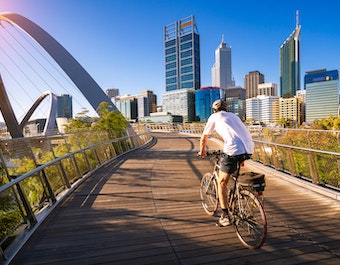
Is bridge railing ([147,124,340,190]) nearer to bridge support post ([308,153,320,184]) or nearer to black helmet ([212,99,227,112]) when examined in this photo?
bridge support post ([308,153,320,184])

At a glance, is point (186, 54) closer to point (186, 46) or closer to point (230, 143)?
point (186, 46)

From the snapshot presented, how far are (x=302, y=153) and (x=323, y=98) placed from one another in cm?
17933

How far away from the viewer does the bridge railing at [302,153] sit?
5764 mm

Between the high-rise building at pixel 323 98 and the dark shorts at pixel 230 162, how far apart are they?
173987 millimetres

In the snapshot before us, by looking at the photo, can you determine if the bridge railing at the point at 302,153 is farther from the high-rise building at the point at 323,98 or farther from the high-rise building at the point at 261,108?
the high-rise building at the point at 261,108

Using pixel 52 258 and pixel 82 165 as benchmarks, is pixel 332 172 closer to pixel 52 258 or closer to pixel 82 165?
pixel 52 258

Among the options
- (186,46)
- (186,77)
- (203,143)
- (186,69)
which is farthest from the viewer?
(186,46)

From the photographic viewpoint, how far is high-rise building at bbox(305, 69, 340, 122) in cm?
15938

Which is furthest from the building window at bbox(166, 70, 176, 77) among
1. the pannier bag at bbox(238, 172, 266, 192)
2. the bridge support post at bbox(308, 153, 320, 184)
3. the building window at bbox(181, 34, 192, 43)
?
the pannier bag at bbox(238, 172, 266, 192)

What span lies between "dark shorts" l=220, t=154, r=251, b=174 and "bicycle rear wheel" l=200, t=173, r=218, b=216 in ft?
2.30

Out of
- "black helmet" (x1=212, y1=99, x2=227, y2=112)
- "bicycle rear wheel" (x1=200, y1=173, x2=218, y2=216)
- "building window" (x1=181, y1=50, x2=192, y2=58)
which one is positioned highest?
"building window" (x1=181, y1=50, x2=192, y2=58)

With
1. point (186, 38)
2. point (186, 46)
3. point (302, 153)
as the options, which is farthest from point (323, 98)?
point (302, 153)

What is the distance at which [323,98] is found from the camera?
163 m

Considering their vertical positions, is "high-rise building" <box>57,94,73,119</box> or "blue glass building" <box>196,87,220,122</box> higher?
"blue glass building" <box>196,87,220,122</box>
